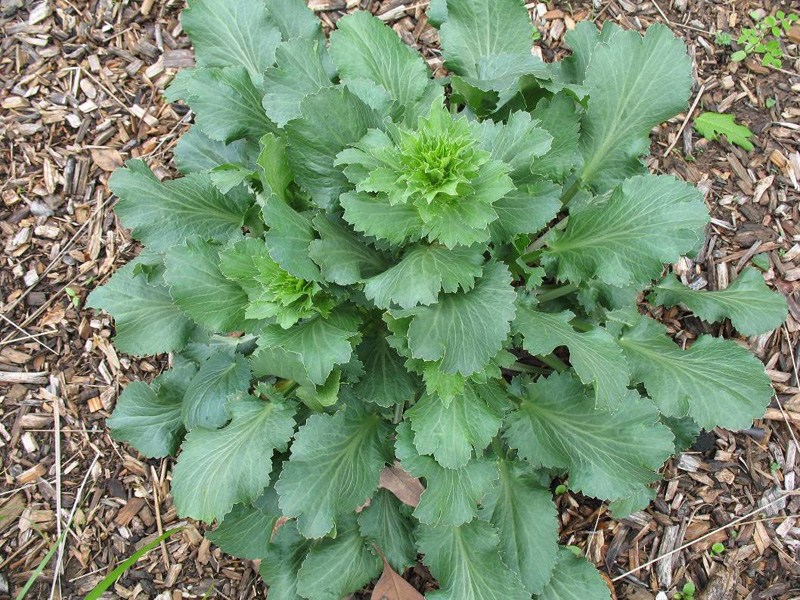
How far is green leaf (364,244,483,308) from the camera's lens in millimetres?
2195

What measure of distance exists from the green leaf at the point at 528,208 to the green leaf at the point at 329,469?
962 mm

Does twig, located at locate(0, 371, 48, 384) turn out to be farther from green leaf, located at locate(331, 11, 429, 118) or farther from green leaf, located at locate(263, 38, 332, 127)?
green leaf, located at locate(331, 11, 429, 118)

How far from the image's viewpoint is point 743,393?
2.74 m

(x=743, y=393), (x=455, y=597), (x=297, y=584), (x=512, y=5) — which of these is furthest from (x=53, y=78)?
(x=743, y=393)

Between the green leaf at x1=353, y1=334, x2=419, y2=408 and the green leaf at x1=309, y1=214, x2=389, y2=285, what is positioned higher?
the green leaf at x1=309, y1=214, x2=389, y2=285

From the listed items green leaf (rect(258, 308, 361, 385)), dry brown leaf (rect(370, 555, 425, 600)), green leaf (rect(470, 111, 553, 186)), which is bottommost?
dry brown leaf (rect(370, 555, 425, 600))

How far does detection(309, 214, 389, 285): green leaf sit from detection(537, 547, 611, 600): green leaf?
152 centimetres

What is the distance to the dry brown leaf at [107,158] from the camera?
12.6 feet

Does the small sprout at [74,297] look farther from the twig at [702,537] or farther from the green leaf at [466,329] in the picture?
the twig at [702,537]

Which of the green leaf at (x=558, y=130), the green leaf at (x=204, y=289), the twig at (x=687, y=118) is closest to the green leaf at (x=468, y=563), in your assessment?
the green leaf at (x=204, y=289)

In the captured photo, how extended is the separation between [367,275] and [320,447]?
69 centimetres

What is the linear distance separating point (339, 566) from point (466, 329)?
4.16 feet

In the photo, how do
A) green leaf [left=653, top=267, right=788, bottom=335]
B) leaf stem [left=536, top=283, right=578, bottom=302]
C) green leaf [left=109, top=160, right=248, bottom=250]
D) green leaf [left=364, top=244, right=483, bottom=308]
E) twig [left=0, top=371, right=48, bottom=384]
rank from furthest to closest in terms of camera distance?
twig [left=0, top=371, right=48, bottom=384], green leaf [left=653, top=267, right=788, bottom=335], leaf stem [left=536, top=283, right=578, bottom=302], green leaf [left=109, top=160, right=248, bottom=250], green leaf [left=364, top=244, right=483, bottom=308]

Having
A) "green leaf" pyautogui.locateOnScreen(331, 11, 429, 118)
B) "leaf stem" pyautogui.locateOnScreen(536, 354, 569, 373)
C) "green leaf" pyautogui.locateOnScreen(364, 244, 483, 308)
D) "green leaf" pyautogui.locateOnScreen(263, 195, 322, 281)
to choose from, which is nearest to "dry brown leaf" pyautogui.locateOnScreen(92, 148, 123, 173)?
"green leaf" pyautogui.locateOnScreen(331, 11, 429, 118)
